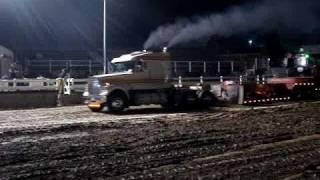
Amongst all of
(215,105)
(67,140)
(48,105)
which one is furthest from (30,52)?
(67,140)

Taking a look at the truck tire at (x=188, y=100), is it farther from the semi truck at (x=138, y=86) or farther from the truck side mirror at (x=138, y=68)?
the truck side mirror at (x=138, y=68)

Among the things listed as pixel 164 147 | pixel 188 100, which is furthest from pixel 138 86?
pixel 164 147

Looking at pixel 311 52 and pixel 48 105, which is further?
pixel 311 52

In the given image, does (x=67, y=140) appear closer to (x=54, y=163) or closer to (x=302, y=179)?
(x=54, y=163)

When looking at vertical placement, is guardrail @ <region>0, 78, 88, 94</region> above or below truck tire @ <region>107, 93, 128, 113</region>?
above

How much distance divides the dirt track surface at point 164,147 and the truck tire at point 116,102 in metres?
2.60

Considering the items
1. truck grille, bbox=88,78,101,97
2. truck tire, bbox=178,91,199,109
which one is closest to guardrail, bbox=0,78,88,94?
truck grille, bbox=88,78,101,97

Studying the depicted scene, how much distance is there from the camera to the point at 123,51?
210 ft

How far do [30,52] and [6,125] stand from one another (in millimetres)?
44364

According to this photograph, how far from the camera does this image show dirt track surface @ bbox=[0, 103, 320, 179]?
1035 cm

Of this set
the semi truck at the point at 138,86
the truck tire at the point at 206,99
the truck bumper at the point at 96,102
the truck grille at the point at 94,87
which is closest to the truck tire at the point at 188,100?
the semi truck at the point at 138,86

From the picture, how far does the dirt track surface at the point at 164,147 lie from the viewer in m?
10.4

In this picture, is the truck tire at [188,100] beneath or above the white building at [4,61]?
beneath

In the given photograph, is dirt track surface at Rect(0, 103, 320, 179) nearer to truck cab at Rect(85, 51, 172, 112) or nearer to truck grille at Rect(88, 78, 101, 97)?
truck cab at Rect(85, 51, 172, 112)
